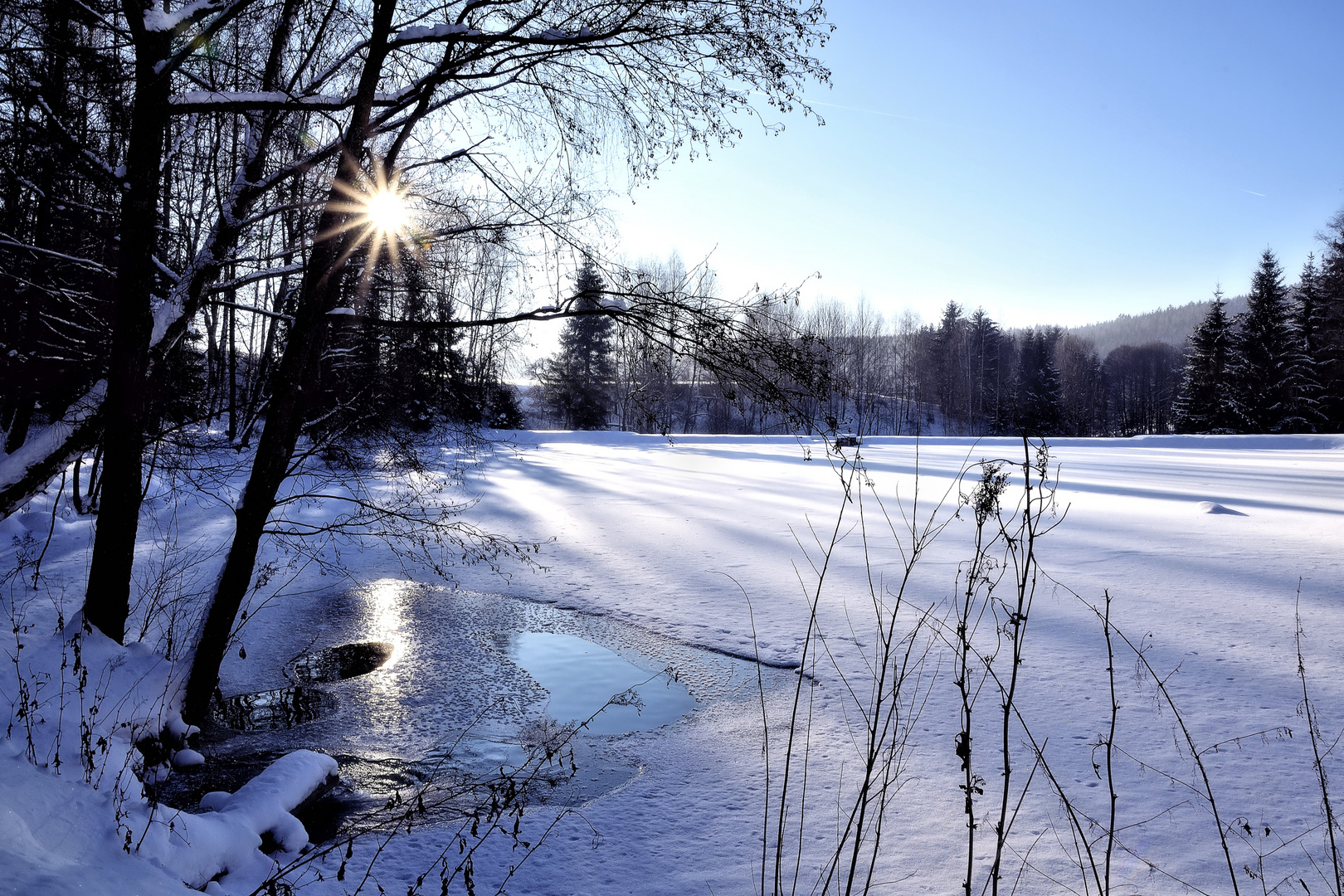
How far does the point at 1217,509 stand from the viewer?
382 inches

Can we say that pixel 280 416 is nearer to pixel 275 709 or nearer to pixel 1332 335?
pixel 275 709

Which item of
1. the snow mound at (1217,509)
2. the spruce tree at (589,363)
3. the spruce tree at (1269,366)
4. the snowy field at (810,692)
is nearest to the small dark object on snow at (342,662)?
the snowy field at (810,692)

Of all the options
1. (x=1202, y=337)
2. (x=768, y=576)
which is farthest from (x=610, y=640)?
(x=1202, y=337)

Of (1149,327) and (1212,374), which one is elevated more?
(1149,327)

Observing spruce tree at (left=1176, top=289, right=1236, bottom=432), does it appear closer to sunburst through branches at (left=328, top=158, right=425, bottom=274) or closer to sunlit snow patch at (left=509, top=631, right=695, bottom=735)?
sunlit snow patch at (left=509, top=631, right=695, bottom=735)

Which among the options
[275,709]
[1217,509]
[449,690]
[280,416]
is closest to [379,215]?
[280,416]

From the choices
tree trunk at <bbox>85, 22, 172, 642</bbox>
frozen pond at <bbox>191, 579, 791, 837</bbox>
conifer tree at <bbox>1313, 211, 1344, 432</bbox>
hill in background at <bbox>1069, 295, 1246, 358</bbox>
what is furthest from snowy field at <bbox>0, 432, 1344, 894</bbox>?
hill in background at <bbox>1069, 295, 1246, 358</bbox>

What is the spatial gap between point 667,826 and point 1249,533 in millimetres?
8065

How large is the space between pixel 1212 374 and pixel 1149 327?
123 m

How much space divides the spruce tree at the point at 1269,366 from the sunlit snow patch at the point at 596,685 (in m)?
37.1

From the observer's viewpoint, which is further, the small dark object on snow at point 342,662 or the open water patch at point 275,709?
the small dark object on snow at point 342,662

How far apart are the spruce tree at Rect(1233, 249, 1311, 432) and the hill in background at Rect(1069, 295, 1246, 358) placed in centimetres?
9723

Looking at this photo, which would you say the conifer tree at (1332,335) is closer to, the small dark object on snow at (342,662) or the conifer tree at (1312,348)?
the conifer tree at (1312,348)

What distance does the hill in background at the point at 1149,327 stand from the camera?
417 ft
